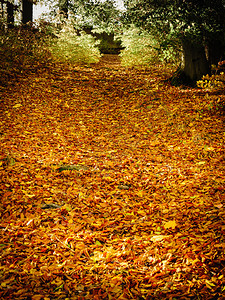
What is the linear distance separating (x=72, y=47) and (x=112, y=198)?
11.2 metres

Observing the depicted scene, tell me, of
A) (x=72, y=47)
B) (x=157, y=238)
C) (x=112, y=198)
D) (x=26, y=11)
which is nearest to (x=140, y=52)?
(x=72, y=47)

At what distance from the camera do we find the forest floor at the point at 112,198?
2441 millimetres

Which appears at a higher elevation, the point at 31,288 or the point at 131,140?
the point at 131,140

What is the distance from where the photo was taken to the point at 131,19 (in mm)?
8969

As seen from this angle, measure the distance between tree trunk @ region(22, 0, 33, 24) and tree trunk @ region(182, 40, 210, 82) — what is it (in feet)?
28.6

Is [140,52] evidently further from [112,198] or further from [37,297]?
[37,297]

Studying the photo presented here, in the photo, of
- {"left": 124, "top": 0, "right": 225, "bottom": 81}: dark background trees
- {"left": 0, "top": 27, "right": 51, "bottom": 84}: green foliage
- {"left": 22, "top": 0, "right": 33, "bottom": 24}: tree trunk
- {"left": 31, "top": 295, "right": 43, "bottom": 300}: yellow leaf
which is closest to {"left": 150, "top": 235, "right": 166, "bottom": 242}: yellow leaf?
{"left": 31, "top": 295, "right": 43, "bottom": 300}: yellow leaf

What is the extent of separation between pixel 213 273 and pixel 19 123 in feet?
18.6

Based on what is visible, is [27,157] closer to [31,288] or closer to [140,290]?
[31,288]

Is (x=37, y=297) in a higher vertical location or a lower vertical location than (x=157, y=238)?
lower

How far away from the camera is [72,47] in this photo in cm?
1291

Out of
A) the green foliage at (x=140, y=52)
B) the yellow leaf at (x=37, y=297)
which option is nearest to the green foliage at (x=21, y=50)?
the green foliage at (x=140, y=52)

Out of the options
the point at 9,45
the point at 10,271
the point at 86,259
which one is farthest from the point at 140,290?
the point at 9,45

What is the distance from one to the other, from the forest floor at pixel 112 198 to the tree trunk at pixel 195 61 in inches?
33.5
